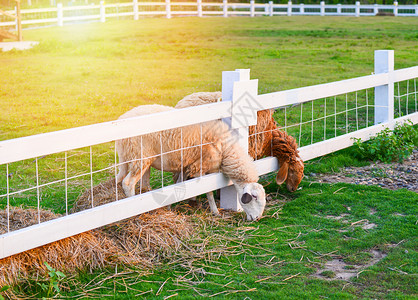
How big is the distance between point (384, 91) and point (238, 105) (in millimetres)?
3258

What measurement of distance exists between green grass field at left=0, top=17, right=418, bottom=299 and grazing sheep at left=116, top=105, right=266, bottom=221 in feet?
1.03

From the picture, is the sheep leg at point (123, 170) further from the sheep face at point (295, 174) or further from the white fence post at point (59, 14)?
the white fence post at point (59, 14)

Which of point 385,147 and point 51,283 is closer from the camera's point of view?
point 51,283

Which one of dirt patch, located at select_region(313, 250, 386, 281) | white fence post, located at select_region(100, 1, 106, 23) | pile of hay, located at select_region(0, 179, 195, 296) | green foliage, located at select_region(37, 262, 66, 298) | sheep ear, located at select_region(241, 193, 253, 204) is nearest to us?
green foliage, located at select_region(37, 262, 66, 298)

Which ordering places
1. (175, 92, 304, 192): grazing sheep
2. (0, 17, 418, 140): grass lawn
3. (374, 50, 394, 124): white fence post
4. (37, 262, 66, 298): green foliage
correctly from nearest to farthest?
(37, 262, 66, 298): green foliage
(175, 92, 304, 192): grazing sheep
(374, 50, 394, 124): white fence post
(0, 17, 418, 140): grass lawn

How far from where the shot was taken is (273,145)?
241 inches

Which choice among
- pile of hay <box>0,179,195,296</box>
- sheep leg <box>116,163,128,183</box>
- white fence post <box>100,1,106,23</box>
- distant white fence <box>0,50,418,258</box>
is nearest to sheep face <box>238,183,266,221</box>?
distant white fence <box>0,50,418,258</box>

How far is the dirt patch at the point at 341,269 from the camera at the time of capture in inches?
161

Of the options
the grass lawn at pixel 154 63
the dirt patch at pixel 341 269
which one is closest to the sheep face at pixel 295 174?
the dirt patch at pixel 341 269

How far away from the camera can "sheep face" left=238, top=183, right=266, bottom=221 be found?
17.0 feet

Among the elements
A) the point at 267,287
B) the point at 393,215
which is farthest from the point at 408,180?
the point at 267,287

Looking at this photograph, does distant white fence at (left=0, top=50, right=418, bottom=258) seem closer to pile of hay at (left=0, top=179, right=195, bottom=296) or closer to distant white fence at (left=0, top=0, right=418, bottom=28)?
pile of hay at (left=0, top=179, right=195, bottom=296)

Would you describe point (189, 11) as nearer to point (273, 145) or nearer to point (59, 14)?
point (59, 14)

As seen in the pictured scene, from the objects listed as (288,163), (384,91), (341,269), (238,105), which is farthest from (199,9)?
(341,269)
